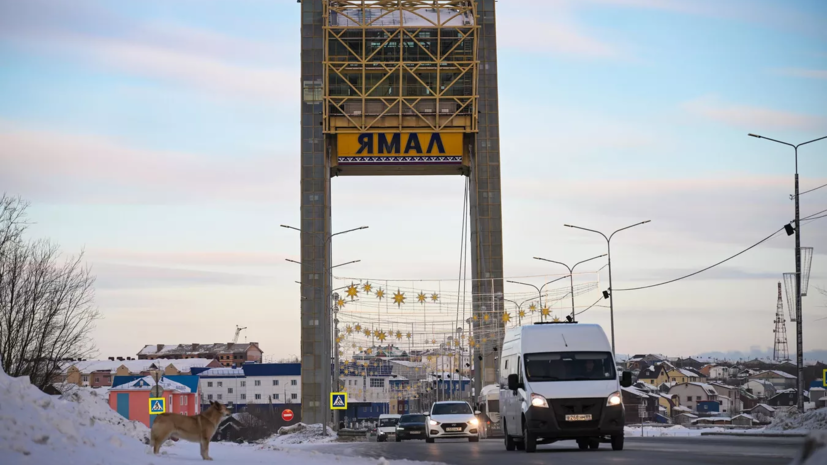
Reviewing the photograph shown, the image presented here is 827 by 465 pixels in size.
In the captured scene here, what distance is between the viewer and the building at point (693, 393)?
147375 mm

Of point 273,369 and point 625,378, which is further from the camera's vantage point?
point 273,369

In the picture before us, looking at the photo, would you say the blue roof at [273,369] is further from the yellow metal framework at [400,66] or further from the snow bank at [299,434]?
the snow bank at [299,434]

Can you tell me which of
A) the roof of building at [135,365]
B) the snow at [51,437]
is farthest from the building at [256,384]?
the snow at [51,437]

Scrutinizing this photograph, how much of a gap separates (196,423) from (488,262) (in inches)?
2577

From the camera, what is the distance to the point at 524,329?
22797mm

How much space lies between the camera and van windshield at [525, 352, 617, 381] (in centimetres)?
2172

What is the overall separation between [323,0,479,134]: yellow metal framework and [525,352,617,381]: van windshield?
5690 cm

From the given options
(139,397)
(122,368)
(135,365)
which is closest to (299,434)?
(139,397)

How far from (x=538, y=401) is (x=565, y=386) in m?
0.66

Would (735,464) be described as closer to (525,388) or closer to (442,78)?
(525,388)

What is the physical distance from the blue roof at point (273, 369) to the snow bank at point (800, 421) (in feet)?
468

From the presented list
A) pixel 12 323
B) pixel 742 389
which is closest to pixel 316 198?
pixel 12 323

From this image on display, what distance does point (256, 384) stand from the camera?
571ft

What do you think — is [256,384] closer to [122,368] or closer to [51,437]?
[122,368]
